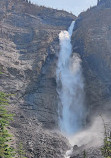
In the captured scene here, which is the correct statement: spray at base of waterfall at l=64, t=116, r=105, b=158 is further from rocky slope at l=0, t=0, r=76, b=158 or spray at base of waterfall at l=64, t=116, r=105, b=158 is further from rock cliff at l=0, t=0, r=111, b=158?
rocky slope at l=0, t=0, r=76, b=158

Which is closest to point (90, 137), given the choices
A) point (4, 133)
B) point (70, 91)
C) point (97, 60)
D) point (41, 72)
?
point (70, 91)

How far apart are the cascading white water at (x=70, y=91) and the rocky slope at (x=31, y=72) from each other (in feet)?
5.96

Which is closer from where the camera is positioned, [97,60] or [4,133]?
[4,133]

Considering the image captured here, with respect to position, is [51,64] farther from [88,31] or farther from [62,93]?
[88,31]

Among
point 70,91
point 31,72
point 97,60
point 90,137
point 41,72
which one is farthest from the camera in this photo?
point 97,60

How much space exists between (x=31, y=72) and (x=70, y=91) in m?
9.31

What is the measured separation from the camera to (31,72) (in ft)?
Result: 144

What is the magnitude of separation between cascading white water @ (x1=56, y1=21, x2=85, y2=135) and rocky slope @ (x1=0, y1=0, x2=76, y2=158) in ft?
5.96

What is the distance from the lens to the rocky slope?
29.1m

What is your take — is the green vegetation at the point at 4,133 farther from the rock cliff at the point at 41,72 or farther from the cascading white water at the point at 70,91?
the cascading white water at the point at 70,91

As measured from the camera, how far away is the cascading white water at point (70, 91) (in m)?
38.1

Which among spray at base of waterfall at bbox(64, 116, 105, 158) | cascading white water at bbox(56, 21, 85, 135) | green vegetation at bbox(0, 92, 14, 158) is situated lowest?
green vegetation at bbox(0, 92, 14, 158)

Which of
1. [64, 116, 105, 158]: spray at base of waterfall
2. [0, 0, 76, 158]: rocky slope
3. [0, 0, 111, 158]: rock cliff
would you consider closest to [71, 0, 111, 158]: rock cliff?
[0, 0, 111, 158]: rock cliff

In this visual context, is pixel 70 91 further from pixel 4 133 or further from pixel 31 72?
pixel 4 133
